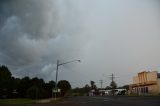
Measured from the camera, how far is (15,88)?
91062 mm

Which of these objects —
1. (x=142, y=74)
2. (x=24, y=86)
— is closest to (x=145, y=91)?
(x=142, y=74)

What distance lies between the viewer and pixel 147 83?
10138 cm

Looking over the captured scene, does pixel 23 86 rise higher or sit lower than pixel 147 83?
lower

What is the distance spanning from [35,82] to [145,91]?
3987 centimetres

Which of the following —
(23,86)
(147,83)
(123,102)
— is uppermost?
(147,83)

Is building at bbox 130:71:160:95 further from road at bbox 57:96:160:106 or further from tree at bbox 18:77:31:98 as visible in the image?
road at bbox 57:96:160:106

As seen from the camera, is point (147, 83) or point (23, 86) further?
point (147, 83)

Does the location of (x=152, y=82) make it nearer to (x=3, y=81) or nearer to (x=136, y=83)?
(x=136, y=83)

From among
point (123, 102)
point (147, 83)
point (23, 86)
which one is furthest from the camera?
point (147, 83)

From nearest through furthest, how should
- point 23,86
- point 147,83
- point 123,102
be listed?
point 123,102 → point 23,86 → point 147,83

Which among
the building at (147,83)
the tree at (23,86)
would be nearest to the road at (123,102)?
the tree at (23,86)

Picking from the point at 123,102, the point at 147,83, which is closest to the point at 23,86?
the point at 147,83

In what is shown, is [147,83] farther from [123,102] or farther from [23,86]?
[123,102]

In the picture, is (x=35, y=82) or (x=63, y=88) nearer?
(x=35, y=82)
